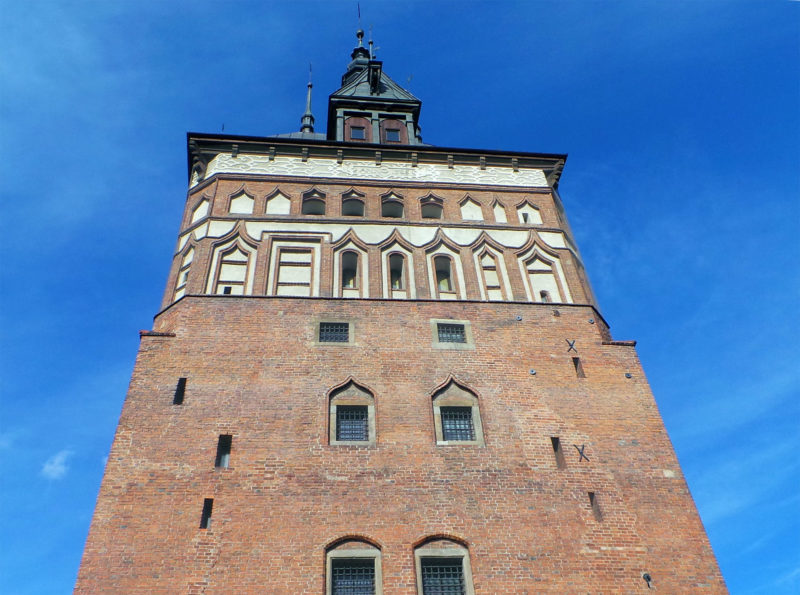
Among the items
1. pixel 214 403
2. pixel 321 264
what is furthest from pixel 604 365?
pixel 214 403

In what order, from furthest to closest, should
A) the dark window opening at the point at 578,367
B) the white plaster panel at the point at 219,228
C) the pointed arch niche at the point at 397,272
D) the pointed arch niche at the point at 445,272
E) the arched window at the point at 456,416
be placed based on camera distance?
the white plaster panel at the point at 219,228 → the pointed arch niche at the point at 445,272 → the pointed arch niche at the point at 397,272 → the dark window opening at the point at 578,367 → the arched window at the point at 456,416

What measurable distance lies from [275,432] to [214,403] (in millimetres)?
1412

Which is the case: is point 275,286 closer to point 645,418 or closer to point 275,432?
point 275,432

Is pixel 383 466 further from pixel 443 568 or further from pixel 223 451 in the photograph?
pixel 223 451

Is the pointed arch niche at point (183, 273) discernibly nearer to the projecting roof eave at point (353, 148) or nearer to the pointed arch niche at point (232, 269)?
the pointed arch niche at point (232, 269)

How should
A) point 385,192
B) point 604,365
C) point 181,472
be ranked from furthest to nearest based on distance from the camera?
point 385,192, point 604,365, point 181,472

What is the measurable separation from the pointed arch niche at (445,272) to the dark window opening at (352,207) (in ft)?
8.34

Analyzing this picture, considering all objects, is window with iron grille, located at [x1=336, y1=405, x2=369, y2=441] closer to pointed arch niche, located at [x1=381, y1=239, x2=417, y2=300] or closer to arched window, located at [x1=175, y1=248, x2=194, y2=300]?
pointed arch niche, located at [x1=381, y1=239, x2=417, y2=300]

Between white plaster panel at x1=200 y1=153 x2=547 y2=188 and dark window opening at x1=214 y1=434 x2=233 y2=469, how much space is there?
29.4 feet

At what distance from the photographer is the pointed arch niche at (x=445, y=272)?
16.9 m

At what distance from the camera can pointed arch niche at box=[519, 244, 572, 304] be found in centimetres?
1714

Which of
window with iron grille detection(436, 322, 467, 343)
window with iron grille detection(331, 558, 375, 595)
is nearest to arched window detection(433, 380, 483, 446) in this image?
window with iron grille detection(436, 322, 467, 343)

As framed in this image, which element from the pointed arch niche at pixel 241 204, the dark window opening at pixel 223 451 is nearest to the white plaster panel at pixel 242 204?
the pointed arch niche at pixel 241 204

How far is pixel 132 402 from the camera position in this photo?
13.5 meters
